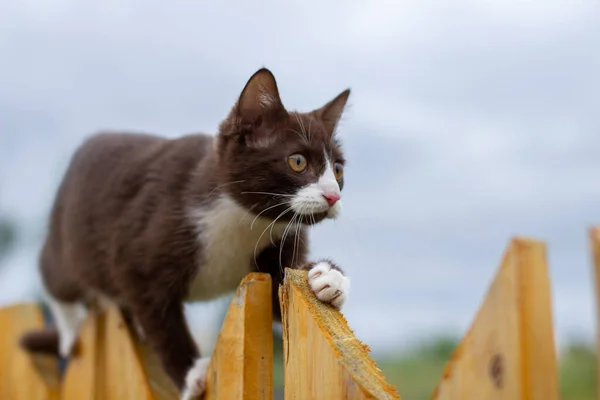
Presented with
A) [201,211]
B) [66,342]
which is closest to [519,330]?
[201,211]

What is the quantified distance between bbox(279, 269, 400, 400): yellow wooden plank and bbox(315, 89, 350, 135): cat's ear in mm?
905

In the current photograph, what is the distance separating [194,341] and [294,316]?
1.10 metres

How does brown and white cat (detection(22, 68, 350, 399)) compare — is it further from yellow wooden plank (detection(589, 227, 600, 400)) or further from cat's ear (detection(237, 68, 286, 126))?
yellow wooden plank (detection(589, 227, 600, 400))

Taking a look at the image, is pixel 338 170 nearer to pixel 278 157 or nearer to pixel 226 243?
pixel 278 157

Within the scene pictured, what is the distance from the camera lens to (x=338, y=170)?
228cm

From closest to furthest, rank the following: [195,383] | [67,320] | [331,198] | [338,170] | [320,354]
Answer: [320,354], [331,198], [195,383], [338,170], [67,320]

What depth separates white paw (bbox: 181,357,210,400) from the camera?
2.15 meters

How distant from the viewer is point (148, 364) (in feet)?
8.87

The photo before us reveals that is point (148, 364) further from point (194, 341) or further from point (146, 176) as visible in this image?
point (146, 176)

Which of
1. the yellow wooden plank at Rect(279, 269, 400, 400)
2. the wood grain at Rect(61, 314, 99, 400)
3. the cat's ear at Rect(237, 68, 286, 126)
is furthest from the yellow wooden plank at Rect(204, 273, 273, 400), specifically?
the wood grain at Rect(61, 314, 99, 400)

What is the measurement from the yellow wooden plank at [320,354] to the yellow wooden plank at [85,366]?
163cm

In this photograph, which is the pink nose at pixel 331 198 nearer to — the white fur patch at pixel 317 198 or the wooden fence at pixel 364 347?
the white fur patch at pixel 317 198

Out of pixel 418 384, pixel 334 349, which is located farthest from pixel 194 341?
pixel 418 384

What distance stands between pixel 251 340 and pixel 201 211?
878 mm
